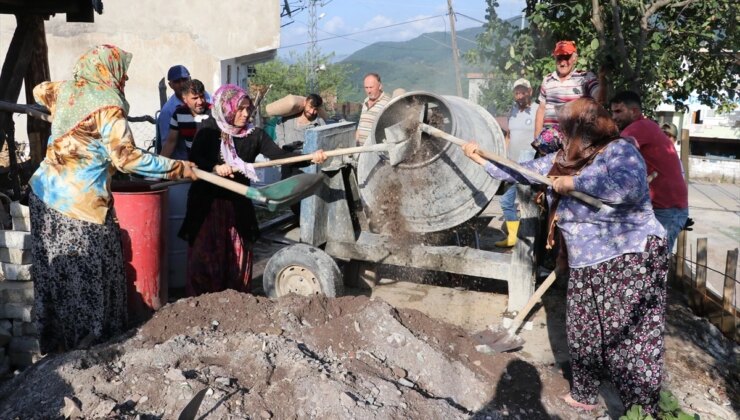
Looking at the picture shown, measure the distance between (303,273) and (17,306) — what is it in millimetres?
1812

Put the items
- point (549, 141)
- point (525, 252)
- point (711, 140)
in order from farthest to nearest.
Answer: point (711, 140), point (525, 252), point (549, 141)

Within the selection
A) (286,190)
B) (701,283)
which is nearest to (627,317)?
(286,190)

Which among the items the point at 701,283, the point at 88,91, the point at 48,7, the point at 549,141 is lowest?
the point at 701,283

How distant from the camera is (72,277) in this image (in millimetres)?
3531

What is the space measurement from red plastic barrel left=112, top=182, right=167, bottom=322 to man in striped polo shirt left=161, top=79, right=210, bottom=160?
1.01 meters

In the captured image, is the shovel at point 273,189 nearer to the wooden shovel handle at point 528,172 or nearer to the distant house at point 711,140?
the wooden shovel handle at point 528,172

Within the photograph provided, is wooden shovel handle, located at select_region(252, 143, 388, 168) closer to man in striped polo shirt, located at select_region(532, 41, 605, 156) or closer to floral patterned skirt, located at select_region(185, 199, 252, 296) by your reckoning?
floral patterned skirt, located at select_region(185, 199, 252, 296)

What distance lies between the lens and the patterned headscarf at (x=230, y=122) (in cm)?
425

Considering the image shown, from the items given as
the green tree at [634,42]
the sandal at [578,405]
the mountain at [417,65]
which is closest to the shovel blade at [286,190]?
the sandal at [578,405]

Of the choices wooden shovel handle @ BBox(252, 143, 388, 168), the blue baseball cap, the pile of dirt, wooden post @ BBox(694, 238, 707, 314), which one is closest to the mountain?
the blue baseball cap

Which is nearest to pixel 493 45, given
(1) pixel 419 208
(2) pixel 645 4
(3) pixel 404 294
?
(2) pixel 645 4

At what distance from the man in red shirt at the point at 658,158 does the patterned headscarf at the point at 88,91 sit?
3.32m

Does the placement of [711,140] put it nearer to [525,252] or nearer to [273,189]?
[525,252]

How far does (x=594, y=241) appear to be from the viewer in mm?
3365
